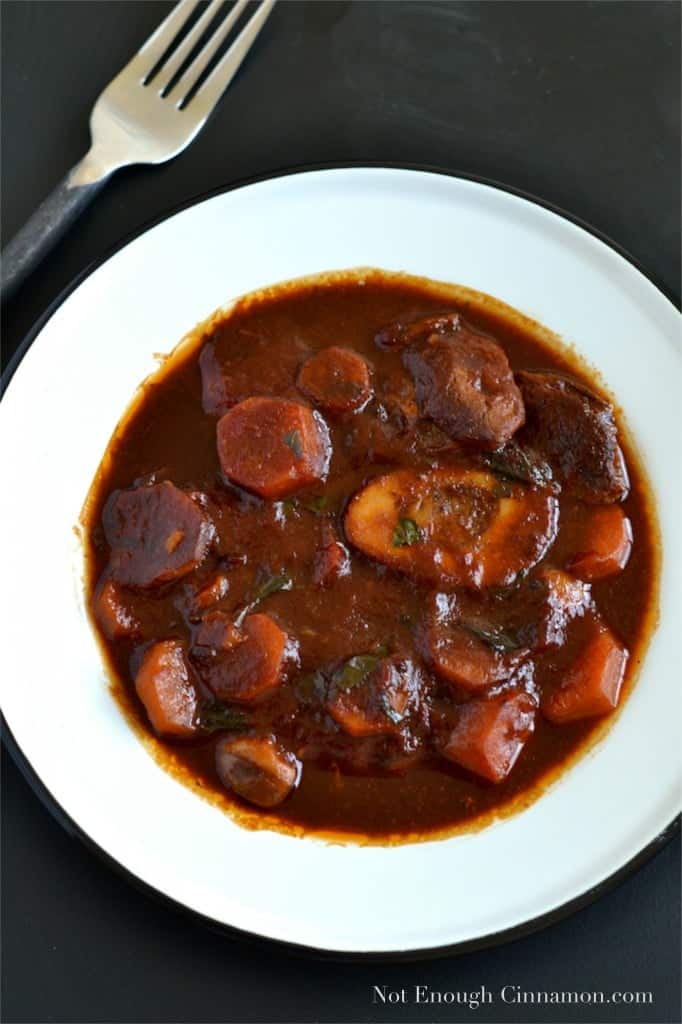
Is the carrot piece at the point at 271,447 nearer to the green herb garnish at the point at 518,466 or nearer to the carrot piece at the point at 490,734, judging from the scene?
the green herb garnish at the point at 518,466

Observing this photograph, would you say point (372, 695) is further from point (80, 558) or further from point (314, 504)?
point (80, 558)

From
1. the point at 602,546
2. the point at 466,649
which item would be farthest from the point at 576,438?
the point at 466,649

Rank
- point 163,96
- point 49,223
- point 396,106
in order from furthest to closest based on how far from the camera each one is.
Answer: point 396,106
point 163,96
point 49,223

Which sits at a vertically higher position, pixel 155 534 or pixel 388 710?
pixel 155 534

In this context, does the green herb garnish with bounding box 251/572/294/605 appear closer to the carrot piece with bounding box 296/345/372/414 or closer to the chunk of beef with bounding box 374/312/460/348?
the carrot piece with bounding box 296/345/372/414

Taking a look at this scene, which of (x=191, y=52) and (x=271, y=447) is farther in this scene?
(x=191, y=52)

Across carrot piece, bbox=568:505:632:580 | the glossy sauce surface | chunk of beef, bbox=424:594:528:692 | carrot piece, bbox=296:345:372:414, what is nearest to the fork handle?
the glossy sauce surface

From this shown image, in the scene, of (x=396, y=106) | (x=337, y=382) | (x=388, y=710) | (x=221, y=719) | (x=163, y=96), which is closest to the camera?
(x=388, y=710)

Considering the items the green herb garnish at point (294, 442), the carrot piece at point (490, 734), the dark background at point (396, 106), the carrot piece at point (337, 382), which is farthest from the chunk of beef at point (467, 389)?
the carrot piece at point (490, 734)

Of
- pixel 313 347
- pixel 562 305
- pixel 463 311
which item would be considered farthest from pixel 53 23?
pixel 562 305
